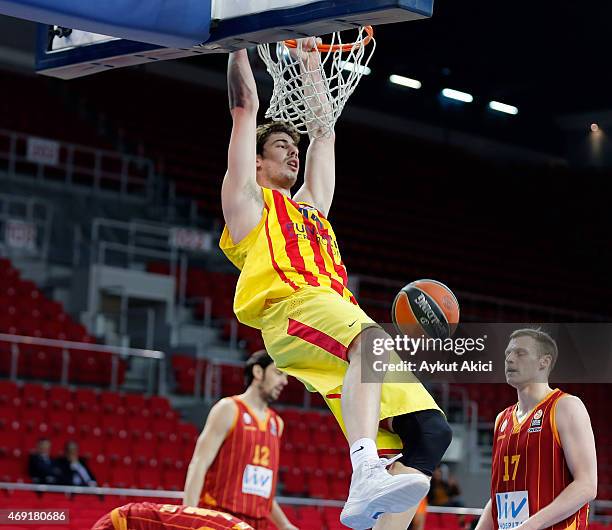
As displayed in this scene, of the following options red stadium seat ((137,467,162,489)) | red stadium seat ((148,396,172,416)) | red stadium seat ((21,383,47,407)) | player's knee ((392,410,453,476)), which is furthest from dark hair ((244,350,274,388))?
red stadium seat ((148,396,172,416))

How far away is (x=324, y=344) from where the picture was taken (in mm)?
4797

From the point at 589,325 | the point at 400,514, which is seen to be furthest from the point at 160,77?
the point at 400,514

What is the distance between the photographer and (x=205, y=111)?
70.0 feet

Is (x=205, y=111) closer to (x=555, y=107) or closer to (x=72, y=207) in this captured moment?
(x=72, y=207)

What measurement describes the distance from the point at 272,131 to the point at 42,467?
6157 millimetres

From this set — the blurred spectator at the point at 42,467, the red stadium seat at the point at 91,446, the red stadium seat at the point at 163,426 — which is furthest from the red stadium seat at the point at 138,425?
the blurred spectator at the point at 42,467

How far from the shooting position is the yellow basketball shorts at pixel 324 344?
4.74 m

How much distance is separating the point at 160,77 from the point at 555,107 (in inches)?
308

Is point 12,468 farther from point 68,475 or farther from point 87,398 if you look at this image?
point 87,398

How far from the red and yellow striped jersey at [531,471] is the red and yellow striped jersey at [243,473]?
2347 mm

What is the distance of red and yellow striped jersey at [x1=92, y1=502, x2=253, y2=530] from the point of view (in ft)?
12.5

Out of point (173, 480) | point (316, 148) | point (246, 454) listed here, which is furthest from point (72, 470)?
point (316, 148)

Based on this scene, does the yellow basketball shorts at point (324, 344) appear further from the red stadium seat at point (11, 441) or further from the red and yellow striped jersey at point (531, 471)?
the red stadium seat at point (11, 441)

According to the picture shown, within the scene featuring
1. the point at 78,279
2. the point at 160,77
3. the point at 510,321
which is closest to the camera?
the point at 78,279
